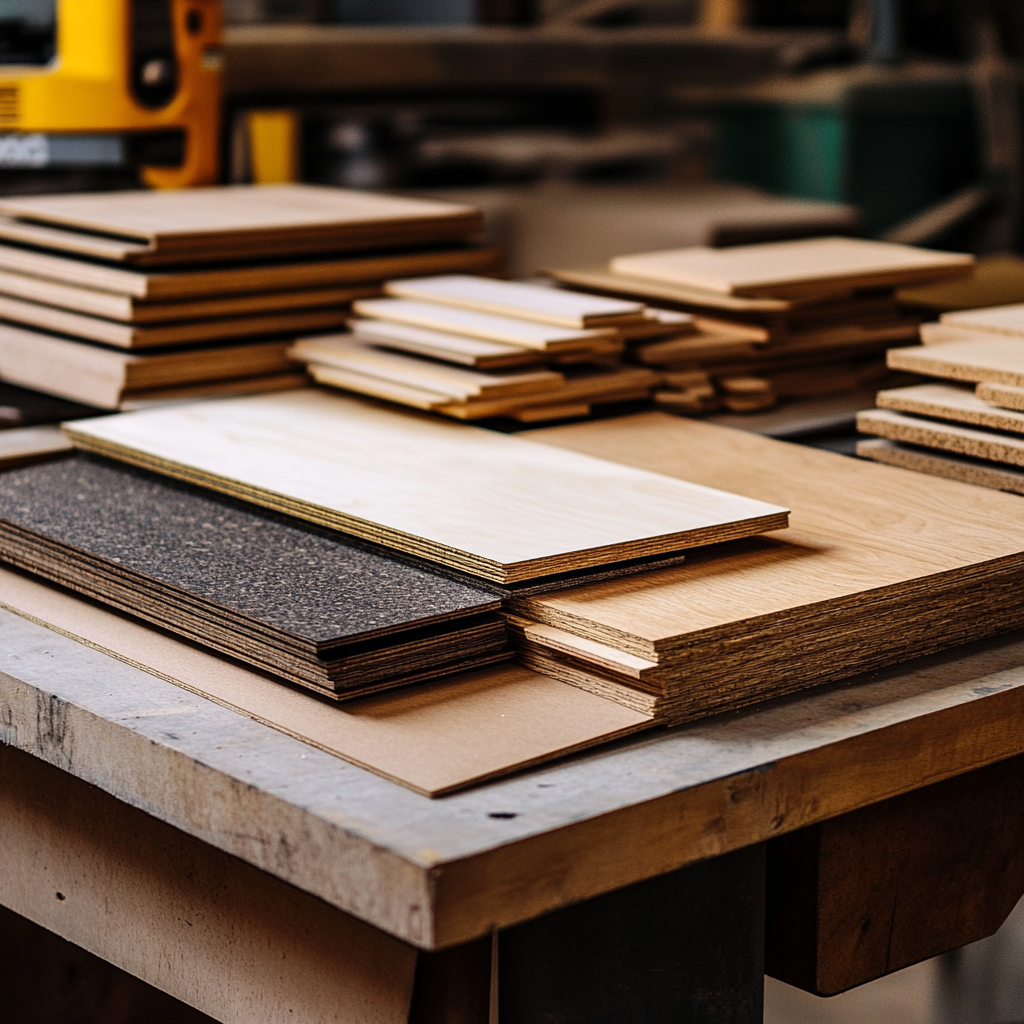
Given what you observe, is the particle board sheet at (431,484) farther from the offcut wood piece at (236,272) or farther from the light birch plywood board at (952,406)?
the light birch plywood board at (952,406)

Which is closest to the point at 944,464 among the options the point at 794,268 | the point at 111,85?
the point at 794,268

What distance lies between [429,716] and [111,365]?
3.36 ft

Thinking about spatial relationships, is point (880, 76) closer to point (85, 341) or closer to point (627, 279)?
point (627, 279)

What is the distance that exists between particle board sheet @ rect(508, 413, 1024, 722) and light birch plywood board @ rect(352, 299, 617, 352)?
1.26 feet

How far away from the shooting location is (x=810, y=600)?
1.25 m

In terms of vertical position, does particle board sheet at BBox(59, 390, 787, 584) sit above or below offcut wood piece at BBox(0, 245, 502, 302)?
below

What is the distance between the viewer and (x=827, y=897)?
A: 1283mm

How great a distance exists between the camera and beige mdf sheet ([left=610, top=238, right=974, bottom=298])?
2.14 metres

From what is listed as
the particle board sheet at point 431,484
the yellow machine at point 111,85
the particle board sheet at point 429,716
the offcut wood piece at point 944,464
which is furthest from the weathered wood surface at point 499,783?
the yellow machine at point 111,85

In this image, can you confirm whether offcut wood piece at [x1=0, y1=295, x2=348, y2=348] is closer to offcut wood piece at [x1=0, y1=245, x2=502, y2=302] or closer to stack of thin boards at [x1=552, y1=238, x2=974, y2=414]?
offcut wood piece at [x1=0, y1=245, x2=502, y2=302]

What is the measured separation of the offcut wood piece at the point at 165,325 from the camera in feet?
6.69

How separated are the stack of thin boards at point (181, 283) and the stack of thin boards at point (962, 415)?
0.82m

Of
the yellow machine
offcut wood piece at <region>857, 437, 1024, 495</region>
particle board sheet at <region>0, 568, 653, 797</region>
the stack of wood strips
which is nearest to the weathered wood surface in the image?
particle board sheet at <region>0, 568, 653, 797</region>

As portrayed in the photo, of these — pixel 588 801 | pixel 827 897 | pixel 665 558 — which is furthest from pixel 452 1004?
pixel 665 558
